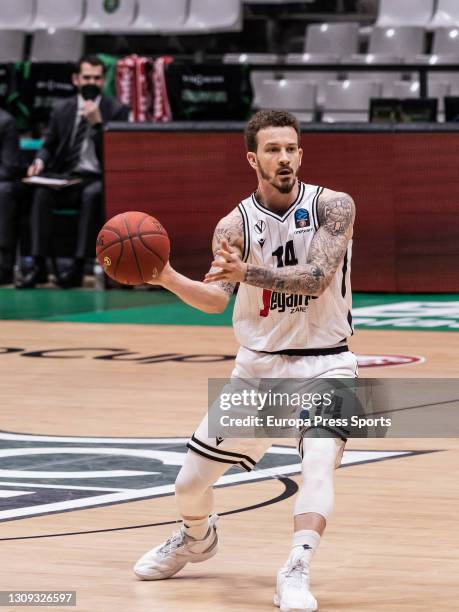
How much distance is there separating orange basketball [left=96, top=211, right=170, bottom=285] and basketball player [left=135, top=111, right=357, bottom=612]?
0.21 feet

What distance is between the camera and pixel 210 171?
14398mm

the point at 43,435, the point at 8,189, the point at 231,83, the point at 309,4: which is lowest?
the point at 43,435

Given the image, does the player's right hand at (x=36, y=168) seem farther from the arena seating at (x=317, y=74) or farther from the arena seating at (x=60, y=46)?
the arena seating at (x=60, y=46)

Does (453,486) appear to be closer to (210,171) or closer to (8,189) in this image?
(210,171)

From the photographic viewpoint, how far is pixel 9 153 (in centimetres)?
1497

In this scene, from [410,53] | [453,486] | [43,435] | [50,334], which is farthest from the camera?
[410,53]

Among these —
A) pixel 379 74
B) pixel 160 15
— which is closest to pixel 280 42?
pixel 160 15

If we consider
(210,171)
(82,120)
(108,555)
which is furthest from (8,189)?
(108,555)

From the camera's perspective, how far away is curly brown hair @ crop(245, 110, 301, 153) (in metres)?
4.96

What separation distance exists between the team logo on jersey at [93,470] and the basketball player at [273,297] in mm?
1091

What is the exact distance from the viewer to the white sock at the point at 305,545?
4.58 metres

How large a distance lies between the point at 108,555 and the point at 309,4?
Result: 14.5 meters

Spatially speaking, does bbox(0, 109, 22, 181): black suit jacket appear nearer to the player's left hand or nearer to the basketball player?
the basketball player

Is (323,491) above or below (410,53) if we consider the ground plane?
below
